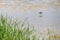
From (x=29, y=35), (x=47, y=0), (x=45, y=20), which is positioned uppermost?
(x=29, y=35)

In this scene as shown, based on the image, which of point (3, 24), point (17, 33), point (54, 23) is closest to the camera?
point (17, 33)

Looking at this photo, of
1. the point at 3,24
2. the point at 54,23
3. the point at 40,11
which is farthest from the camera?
the point at 40,11

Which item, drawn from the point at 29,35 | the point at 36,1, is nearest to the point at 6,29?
the point at 29,35

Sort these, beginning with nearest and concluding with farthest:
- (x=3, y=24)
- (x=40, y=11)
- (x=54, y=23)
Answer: (x=3, y=24), (x=54, y=23), (x=40, y=11)

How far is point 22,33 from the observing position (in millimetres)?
3266

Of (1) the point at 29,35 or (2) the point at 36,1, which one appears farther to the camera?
(2) the point at 36,1

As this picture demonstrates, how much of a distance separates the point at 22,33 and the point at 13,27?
0.17 metres

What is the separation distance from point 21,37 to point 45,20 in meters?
3.01

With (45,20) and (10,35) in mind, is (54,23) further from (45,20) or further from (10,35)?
(10,35)

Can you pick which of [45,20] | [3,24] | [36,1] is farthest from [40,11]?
[3,24]

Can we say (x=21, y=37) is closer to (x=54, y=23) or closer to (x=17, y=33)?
(x=17, y=33)

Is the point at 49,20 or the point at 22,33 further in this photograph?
the point at 49,20

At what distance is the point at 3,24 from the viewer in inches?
134

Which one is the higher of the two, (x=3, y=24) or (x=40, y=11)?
(x=3, y=24)
